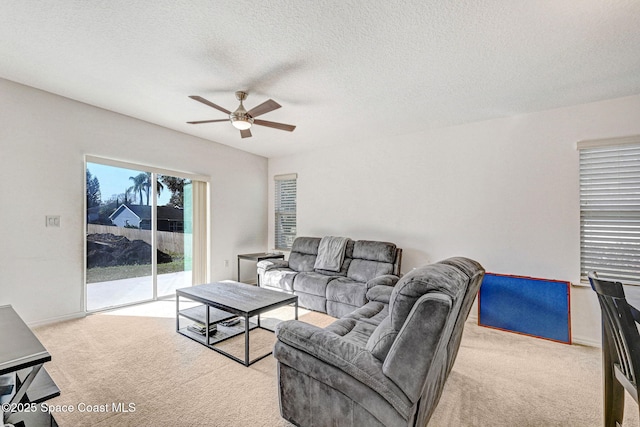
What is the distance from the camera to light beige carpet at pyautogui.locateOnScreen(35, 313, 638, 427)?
1.80 meters

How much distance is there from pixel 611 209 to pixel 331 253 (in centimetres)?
331

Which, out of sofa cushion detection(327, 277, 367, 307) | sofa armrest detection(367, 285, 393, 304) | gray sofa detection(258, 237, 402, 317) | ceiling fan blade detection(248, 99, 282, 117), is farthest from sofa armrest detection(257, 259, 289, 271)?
ceiling fan blade detection(248, 99, 282, 117)

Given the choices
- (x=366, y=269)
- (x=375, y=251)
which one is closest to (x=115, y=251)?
(x=366, y=269)

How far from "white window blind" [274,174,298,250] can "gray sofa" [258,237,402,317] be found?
1.16 m

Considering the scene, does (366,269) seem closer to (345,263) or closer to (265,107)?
(345,263)

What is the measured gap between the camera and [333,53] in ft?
7.39

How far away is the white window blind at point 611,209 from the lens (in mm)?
2811

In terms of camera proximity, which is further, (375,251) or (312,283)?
(375,251)

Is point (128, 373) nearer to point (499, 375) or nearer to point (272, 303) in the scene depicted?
point (272, 303)

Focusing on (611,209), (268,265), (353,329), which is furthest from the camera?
(268,265)

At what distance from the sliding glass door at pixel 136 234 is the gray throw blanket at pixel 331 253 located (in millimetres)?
2126

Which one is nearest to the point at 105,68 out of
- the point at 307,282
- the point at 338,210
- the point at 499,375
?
the point at 307,282

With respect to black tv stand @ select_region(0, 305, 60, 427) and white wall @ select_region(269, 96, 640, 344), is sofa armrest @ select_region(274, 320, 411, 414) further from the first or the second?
white wall @ select_region(269, 96, 640, 344)

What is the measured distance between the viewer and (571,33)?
1954 mm
